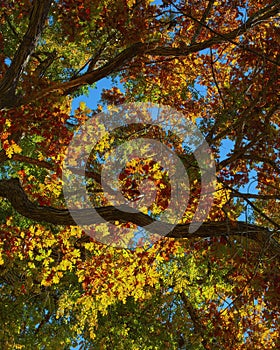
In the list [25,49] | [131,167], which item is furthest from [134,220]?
[131,167]

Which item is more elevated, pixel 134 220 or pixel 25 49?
pixel 25 49

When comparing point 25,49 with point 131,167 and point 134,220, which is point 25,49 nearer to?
point 134,220

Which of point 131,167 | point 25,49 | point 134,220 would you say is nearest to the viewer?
point 134,220

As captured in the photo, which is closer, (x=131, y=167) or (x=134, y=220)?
(x=134, y=220)

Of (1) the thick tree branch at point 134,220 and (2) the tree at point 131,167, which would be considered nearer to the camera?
(1) the thick tree branch at point 134,220

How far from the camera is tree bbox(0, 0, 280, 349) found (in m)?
7.85

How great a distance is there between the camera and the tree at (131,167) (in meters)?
7.85

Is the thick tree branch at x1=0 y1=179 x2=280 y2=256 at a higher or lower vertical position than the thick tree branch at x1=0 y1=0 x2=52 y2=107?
lower

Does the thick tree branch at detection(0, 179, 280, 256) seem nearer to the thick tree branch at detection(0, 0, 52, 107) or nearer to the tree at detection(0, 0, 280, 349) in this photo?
the tree at detection(0, 0, 280, 349)

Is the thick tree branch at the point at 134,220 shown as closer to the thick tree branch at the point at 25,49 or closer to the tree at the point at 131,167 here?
the tree at the point at 131,167

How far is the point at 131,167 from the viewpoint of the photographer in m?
10.8

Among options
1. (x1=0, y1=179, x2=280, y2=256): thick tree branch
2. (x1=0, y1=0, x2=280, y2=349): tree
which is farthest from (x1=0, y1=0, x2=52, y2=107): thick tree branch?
(x1=0, y1=179, x2=280, y2=256): thick tree branch

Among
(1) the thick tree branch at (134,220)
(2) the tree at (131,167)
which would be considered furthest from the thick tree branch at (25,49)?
(1) the thick tree branch at (134,220)

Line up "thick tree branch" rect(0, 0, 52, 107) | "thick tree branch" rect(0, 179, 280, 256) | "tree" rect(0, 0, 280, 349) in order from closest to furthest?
"thick tree branch" rect(0, 179, 280, 256) < "thick tree branch" rect(0, 0, 52, 107) < "tree" rect(0, 0, 280, 349)
